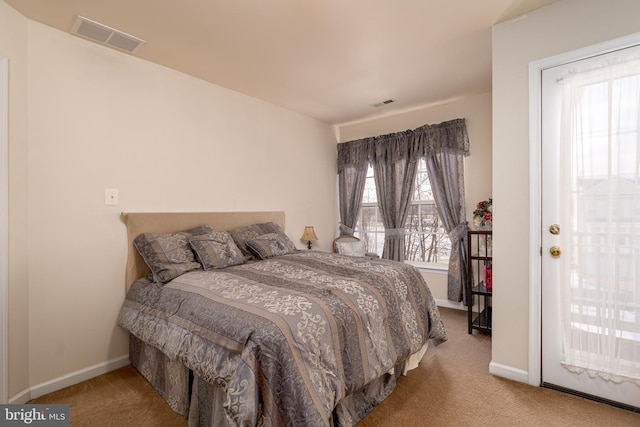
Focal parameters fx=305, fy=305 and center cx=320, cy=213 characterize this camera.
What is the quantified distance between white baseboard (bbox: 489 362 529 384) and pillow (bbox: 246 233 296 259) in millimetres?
1981

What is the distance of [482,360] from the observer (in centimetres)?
251

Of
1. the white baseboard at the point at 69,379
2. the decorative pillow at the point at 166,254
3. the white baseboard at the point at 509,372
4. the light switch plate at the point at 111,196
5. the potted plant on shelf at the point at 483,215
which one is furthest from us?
the potted plant on shelf at the point at 483,215

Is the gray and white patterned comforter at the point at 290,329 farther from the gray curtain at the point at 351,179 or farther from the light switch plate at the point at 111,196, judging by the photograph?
the gray curtain at the point at 351,179

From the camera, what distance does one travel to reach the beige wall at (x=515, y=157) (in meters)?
2.05

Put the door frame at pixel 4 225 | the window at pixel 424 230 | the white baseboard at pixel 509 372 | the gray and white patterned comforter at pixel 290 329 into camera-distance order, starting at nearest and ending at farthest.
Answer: the gray and white patterned comforter at pixel 290 329, the door frame at pixel 4 225, the white baseboard at pixel 509 372, the window at pixel 424 230

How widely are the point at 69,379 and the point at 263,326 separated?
1.90 m

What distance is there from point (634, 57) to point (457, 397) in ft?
7.64

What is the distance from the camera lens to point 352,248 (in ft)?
14.3

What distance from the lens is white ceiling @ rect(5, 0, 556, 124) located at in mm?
2031

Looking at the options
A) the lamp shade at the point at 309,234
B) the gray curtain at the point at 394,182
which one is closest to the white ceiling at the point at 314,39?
the gray curtain at the point at 394,182

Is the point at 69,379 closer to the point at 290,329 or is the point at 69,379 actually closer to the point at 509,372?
the point at 290,329

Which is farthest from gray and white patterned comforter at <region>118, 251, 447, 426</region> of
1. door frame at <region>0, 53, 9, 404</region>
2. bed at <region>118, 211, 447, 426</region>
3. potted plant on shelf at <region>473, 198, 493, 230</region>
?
potted plant on shelf at <region>473, 198, 493, 230</region>

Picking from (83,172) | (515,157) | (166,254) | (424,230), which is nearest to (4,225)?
(83,172)

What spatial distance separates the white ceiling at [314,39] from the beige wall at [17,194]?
0.65 ft
